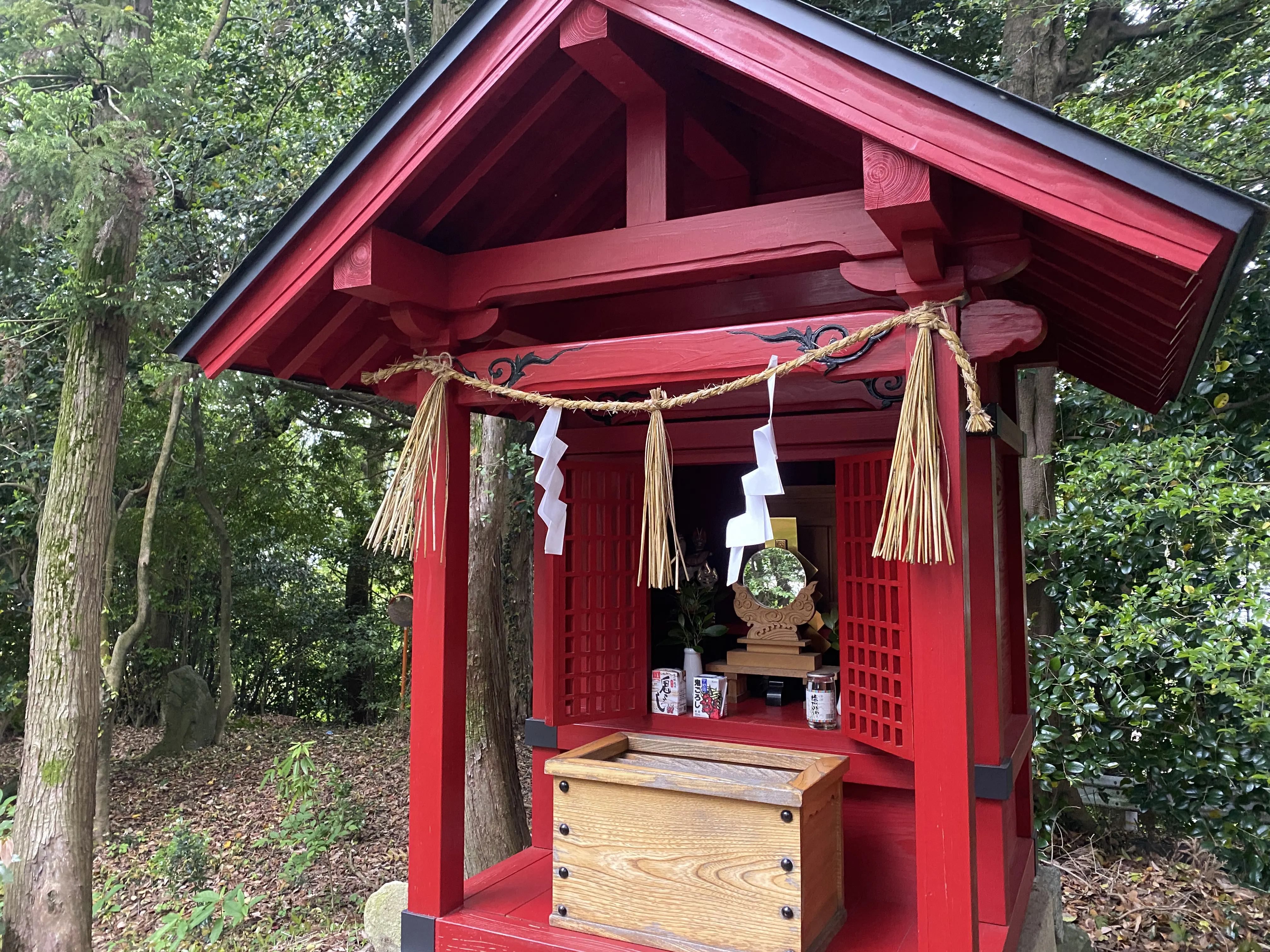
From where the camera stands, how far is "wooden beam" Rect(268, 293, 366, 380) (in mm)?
2984

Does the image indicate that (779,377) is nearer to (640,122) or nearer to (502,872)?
(640,122)

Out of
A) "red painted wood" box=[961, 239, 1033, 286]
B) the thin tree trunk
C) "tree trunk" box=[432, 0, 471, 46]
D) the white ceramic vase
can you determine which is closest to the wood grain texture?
the white ceramic vase

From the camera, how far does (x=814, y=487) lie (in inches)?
147

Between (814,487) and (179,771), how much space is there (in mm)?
8650

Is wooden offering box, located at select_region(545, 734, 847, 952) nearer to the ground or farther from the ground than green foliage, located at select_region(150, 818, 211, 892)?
farther from the ground

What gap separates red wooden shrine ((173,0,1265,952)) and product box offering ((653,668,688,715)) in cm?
7

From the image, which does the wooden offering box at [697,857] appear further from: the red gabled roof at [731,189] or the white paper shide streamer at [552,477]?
the red gabled roof at [731,189]

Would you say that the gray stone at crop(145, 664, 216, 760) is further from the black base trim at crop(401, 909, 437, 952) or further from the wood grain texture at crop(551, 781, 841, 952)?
the wood grain texture at crop(551, 781, 841, 952)

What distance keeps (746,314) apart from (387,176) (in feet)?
4.76

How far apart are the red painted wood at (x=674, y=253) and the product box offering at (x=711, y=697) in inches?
66.8

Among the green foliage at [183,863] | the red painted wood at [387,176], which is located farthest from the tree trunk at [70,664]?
→ the red painted wood at [387,176]

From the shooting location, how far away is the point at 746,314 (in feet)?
10.7

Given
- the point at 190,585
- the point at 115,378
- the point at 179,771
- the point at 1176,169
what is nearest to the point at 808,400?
the point at 1176,169

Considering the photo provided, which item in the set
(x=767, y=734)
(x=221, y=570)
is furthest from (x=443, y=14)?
(x=221, y=570)
